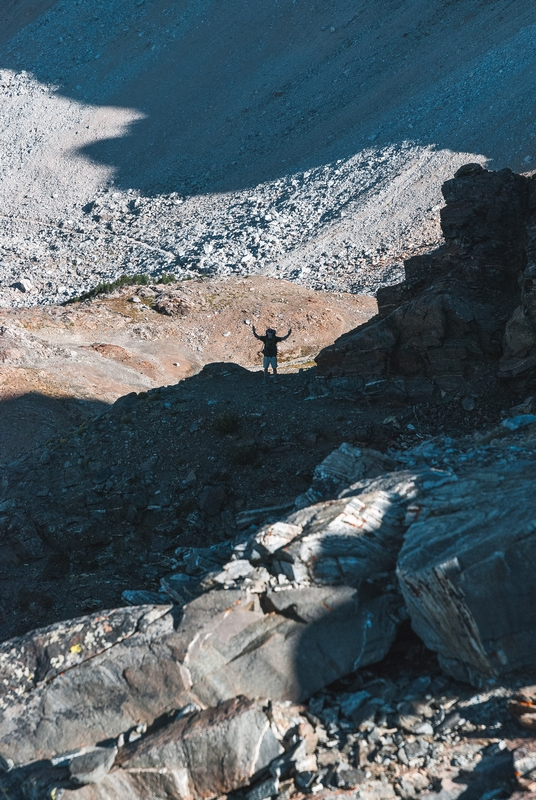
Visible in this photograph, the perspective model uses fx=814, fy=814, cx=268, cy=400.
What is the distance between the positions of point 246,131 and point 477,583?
195 ft

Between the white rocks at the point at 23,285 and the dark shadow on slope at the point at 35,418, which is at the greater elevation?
the white rocks at the point at 23,285

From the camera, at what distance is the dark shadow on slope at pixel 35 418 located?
2420cm

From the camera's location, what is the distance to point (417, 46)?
6388 centimetres

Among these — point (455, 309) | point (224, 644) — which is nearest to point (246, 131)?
point (455, 309)

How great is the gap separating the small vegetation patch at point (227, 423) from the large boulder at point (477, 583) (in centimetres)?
843

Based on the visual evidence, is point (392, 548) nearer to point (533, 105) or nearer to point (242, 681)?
point (242, 681)

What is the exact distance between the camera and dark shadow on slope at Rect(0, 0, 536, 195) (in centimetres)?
5494

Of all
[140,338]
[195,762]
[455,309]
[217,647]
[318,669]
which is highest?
[140,338]

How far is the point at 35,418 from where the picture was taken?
2569 centimetres

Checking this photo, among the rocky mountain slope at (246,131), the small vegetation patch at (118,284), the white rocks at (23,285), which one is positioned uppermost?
the rocky mountain slope at (246,131)

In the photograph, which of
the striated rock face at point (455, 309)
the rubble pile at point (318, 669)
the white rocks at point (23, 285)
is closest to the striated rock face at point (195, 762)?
the rubble pile at point (318, 669)

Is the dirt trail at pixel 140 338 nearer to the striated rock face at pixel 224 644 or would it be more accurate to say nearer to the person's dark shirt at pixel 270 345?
the person's dark shirt at pixel 270 345

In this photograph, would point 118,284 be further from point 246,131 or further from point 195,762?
point 195,762

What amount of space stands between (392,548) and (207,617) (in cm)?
240
